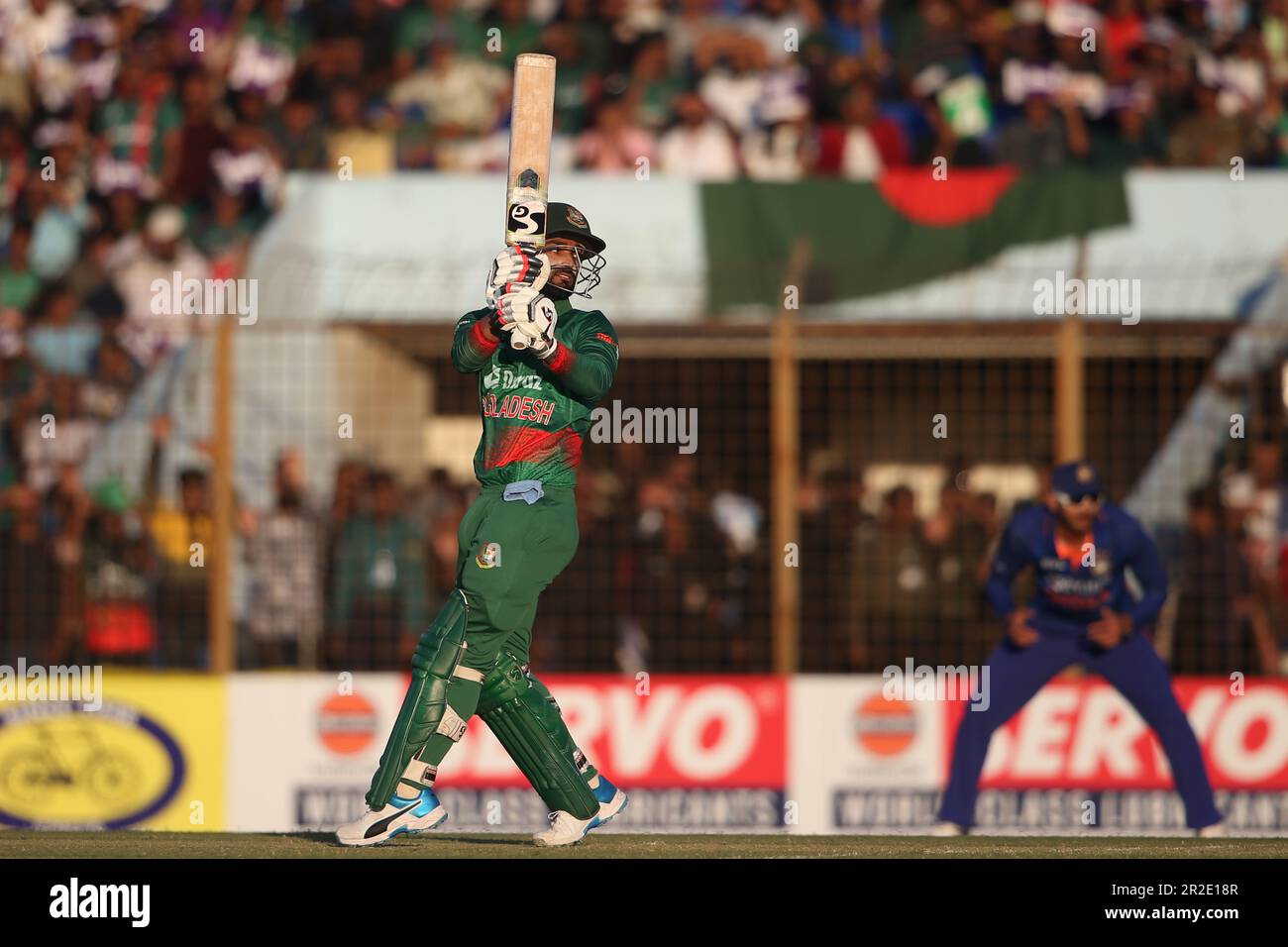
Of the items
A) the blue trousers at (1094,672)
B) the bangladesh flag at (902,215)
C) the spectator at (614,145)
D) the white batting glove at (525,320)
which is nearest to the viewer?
the white batting glove at (525,320)

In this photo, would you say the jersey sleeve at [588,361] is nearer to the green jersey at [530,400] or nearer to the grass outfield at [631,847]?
the green jersey at [530,400]

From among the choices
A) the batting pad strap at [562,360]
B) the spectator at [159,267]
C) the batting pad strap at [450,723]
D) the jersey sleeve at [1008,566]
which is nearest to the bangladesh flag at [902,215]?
the jersey sleeve at [1008,566]

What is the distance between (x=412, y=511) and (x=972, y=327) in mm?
3465

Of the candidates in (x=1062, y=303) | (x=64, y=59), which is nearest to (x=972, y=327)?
(x=1062, y=303)

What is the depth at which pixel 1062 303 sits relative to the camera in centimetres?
1275

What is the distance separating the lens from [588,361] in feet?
24.8

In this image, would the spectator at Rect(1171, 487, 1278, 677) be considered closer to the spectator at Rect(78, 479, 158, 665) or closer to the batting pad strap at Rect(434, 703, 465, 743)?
the spectator at Rect(78, 479, 158, 665)

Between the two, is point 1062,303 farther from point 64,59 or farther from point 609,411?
point 64,59

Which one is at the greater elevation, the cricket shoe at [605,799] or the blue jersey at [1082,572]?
the blue jersey at [1082,572]

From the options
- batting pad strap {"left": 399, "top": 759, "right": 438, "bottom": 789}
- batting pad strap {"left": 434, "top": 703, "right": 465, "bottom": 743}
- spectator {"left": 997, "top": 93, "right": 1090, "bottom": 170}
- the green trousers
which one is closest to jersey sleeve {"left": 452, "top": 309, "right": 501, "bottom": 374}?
the green trousers

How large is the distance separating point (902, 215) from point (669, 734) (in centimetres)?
364

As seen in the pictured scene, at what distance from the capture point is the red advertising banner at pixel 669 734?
12.5 m

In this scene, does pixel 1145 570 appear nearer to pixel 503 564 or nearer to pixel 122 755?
pixel 503 564

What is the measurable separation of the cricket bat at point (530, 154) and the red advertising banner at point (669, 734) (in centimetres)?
540
